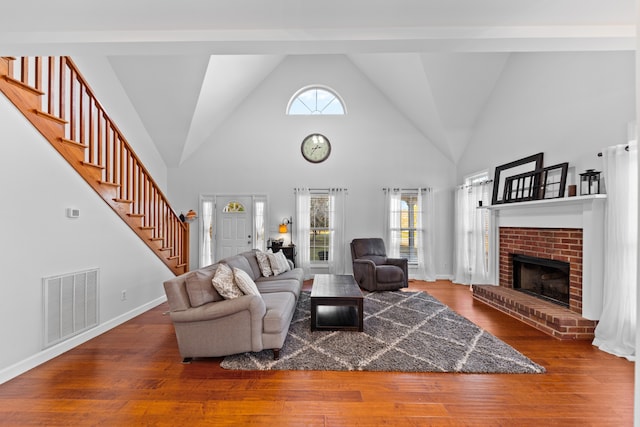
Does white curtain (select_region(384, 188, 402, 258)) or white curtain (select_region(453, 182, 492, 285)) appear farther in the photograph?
white curtain (select_region(384, 188, 402, 258))

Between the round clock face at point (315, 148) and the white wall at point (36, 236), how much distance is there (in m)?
4.19

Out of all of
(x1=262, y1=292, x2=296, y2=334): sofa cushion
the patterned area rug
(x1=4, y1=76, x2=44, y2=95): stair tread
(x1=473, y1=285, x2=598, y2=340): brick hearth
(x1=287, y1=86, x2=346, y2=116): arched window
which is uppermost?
(x1=287, y1=86, x2=346, y2=116): arched window

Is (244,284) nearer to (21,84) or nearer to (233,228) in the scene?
(21,84)

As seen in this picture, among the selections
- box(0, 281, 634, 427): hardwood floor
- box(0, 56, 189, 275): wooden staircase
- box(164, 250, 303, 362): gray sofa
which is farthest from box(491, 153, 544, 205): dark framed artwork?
box(0, 56, 189, 275): wooden staircase

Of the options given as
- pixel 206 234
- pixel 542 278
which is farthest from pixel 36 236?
pixel 542 278

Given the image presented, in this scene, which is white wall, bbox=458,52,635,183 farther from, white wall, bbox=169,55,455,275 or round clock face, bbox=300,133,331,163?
round clock face, bbox=300,133,331,163

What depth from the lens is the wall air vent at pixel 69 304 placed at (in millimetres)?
3062

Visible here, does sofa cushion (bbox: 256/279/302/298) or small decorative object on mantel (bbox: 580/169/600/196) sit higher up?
small decorative object on mantel (bbox: 580/169/600/196)

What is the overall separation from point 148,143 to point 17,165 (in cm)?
395

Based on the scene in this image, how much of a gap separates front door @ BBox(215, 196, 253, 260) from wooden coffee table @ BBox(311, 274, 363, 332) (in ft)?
10.1

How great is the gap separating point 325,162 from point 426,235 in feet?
8.92

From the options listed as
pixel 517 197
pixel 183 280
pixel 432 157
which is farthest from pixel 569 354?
pixel 432 157

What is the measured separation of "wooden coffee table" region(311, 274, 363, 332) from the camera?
3.70 m

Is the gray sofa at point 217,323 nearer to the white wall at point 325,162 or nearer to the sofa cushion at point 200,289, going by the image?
the sofa cushion at point 200,289
